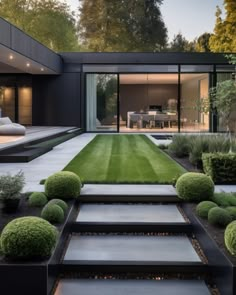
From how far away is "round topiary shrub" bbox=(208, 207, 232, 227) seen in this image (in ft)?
14.3

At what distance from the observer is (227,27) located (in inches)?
1231

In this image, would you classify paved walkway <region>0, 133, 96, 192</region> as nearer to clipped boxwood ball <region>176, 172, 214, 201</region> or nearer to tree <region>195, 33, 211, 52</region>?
clipped boxwood ball <region>176, 172, 214, 201</region>

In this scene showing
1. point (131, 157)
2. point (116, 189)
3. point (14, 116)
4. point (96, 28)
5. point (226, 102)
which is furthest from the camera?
point (96, 28)

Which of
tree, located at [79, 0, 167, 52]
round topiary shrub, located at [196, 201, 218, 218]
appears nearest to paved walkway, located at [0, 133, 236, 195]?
round topiary shrub, located at [196, 201, 218, 218]

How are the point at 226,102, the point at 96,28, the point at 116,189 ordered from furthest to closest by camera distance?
the point at 96,28
the point at 226,102
the point at 116,189

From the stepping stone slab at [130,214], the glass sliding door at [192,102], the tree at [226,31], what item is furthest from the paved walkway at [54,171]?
the tree at [226,31]

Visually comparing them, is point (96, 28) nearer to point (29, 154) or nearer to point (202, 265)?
point (29, 154)

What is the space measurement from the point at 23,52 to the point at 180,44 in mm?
26109

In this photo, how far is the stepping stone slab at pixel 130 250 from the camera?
411 centimetres

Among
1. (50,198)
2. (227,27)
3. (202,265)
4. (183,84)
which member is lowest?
(202,265)

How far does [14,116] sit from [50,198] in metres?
16.3

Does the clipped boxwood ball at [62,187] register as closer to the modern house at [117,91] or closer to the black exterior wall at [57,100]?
the modern house at [117,91]

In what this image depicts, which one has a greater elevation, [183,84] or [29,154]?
[183,84]

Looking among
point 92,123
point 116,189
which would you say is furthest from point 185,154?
point 92,123
